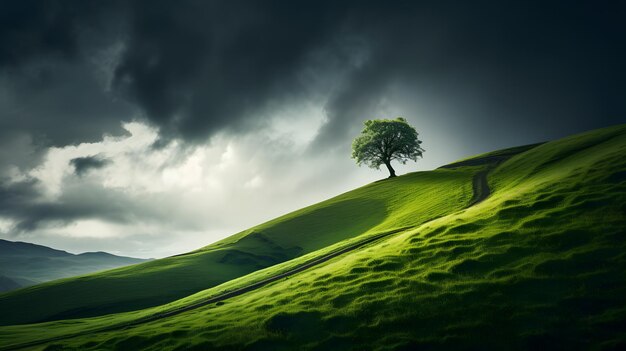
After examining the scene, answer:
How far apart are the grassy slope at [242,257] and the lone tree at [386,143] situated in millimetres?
14343

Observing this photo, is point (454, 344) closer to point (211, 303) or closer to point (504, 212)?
point (504, 212)

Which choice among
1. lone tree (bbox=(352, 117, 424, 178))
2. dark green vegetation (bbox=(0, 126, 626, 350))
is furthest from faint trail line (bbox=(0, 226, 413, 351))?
lone tree (bbox=(352, 117, 424, 178))

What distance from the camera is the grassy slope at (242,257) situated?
176ft

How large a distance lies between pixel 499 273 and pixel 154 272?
68.9 metres

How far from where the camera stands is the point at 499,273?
1853 centimetres

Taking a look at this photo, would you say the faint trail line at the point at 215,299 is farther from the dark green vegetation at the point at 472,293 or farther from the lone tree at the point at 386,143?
the lone tree at the point at 386,143

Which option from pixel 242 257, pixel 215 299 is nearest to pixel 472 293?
pixel 215 299

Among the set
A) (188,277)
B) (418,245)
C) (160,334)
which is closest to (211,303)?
(160,334)

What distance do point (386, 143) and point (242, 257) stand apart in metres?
56.6

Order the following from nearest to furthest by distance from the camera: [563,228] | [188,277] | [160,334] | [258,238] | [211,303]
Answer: [563,228]
[160,334]
[211,303]
[188,277]
[258,238]

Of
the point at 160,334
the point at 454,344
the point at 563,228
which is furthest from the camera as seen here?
the point at 160,334

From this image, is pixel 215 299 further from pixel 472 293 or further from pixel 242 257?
pixel 242 257

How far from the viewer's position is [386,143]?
323 feet

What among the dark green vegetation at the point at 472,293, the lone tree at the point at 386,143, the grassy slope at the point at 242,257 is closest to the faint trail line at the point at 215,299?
the dark green vegetation at the point at 472,293
